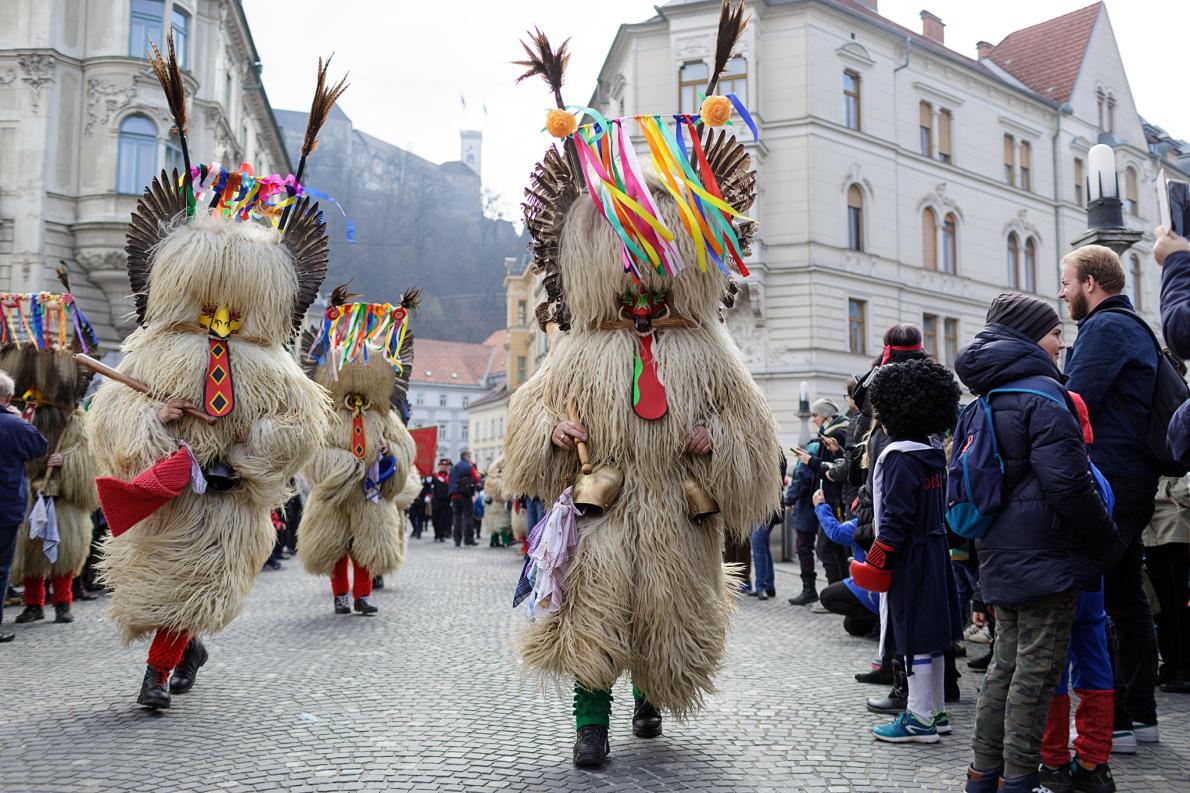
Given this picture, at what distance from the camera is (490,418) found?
6100 cm

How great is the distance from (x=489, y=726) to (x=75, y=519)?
519cm

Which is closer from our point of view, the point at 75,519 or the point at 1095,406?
the point at 1095,406

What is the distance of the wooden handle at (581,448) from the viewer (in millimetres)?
4062

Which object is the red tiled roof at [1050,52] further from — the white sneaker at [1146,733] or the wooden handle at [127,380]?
the wooden handle at [127,380]

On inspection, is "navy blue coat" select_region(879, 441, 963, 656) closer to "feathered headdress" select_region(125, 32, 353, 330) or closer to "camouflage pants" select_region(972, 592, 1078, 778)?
"camouflage pants" select_region(972, 592, 1078, 778)

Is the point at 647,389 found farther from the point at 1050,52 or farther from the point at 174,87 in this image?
the point at 1050,52

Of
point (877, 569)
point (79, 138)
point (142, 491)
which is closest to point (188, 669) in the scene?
point (142, 491)

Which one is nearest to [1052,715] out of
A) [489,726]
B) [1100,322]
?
[1100,322]

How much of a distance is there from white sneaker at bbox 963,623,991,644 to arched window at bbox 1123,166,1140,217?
106 feet

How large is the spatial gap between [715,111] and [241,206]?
285 centimetres

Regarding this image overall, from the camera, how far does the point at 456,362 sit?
74.4m

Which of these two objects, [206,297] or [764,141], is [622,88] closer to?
[764,141]

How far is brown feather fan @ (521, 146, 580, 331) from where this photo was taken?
4.38m

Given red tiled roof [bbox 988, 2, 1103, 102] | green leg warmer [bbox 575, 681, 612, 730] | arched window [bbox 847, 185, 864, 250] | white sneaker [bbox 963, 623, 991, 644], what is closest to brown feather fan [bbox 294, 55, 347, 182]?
green leg warmer [bbox 575, 681, 612, 730]
